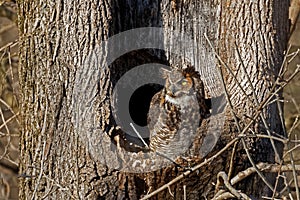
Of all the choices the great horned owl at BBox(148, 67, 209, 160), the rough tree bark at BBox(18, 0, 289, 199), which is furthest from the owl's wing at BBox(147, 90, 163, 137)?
the rough tree bark at BBox(18, 0, 289, 199)

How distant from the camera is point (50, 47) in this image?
4.32m

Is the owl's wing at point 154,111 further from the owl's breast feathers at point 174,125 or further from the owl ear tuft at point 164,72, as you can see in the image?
the owl ear tuft at point 164,72

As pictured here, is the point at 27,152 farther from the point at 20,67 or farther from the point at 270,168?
the point at 270,168

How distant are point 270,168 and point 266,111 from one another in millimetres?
757

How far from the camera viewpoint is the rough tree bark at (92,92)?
14.1 ft

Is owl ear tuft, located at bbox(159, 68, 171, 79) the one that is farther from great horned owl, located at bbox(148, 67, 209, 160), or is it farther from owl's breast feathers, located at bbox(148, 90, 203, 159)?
owl's breast feathers, located at bbox(148, 90, 203, 159)

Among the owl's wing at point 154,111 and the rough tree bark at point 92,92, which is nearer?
the rough tree bark at point 92,92

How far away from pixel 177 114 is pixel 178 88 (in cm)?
16

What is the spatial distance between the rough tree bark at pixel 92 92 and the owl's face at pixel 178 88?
0.22 m

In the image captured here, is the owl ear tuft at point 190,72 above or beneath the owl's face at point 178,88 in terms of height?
above

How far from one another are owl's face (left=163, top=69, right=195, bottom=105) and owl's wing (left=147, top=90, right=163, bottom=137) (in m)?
0.09

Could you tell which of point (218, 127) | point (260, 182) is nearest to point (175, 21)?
point (218, 127)

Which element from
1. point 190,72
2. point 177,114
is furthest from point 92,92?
point 190,72

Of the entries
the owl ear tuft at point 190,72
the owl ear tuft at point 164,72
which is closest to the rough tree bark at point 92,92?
the owl ear tuft at point 190,72
